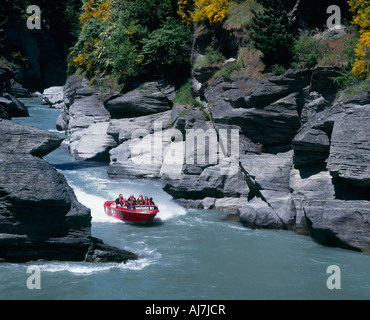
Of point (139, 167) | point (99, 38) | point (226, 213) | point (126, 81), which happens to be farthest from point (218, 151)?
point (99, 38)

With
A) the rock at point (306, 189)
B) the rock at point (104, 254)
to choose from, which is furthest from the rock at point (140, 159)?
the rock at point (104, 254)

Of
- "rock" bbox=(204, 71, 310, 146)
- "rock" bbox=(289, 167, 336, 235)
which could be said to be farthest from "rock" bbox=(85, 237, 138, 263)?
"rock" bbox=(204, 71, 310, 146)

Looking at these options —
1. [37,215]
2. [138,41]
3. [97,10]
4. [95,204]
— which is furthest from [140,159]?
[97,10]

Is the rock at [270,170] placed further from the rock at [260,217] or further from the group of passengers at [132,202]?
the group of passengers at [132,202]

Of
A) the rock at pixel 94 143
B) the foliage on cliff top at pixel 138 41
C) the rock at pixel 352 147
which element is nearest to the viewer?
the rock at pixel 352 147

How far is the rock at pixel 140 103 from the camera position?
126ft

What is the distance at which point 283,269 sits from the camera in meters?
19.6

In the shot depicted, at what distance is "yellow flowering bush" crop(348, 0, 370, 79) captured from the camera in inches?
987

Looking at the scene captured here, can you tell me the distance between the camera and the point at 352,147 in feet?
72.1

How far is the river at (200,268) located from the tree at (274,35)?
419 inches

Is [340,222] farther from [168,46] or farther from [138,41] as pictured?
[138,41]

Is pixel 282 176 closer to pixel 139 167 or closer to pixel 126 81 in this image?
pixel 139 167

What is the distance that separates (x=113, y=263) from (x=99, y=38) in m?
31.4

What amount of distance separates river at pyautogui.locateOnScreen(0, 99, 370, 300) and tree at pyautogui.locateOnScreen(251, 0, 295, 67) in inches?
419
